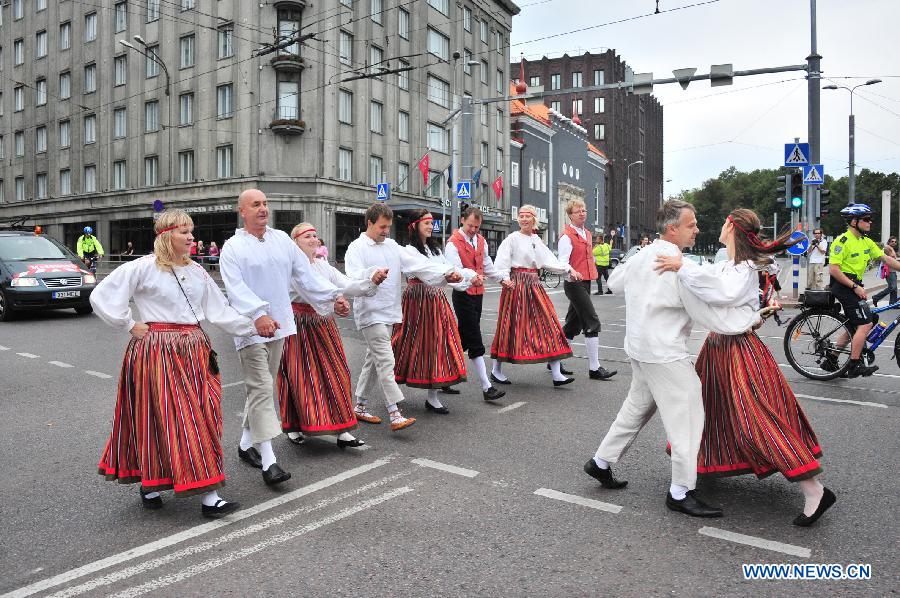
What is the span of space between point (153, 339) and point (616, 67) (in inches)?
3366

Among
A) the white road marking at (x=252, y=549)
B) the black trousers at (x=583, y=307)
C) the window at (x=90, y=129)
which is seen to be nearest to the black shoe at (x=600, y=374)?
the black trousers at (x=583, y=307)

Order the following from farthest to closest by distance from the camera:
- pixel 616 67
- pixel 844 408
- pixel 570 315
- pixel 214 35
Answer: pixel 616 67, pixel 214 35, pixel 570 315, pixel 844 408

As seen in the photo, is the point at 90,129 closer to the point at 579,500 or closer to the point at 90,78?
the point at 90,78

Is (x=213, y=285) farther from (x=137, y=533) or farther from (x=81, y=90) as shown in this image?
(x=81, y=90)

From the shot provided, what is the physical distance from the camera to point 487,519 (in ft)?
13.5

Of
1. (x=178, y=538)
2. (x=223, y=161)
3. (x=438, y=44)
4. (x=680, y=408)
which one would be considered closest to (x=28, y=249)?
(x=178, y=538)

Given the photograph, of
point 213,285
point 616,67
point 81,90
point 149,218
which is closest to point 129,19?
point 81,90

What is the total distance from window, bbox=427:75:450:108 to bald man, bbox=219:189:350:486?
3747cm

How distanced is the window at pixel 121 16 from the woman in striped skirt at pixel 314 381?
128 ft

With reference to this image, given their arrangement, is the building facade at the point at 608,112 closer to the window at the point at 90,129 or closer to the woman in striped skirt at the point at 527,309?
the window at the point at 90,129

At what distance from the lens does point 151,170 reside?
3819cm

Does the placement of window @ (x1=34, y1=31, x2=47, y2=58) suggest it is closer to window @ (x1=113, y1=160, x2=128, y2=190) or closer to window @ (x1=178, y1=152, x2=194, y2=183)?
window @ (x1=113, y1=160, x2=128, y2=190)

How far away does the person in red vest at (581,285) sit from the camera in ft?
27.9

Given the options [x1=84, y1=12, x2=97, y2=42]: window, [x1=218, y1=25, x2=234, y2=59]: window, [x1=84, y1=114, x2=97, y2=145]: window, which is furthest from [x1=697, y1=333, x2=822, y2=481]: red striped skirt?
[x1=84, y1=12, x2=97, y2=42]: window
